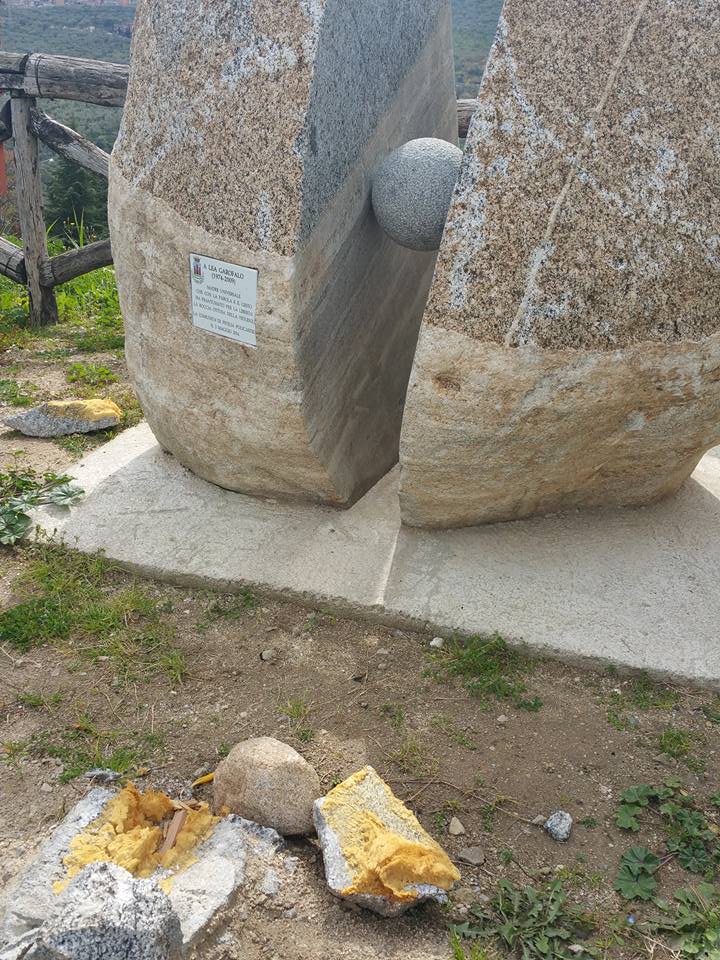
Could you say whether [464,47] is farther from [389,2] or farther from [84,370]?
[389,2]

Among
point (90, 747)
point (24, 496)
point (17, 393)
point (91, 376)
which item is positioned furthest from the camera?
point (91, 376)

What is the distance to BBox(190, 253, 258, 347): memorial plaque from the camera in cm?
Answer: 308

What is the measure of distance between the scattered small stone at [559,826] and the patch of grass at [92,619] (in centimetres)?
131

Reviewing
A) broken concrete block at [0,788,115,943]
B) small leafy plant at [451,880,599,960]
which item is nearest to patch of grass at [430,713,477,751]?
small leafy plant at [451,880,599,960]

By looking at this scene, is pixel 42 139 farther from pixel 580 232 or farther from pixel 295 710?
pixel 295 710

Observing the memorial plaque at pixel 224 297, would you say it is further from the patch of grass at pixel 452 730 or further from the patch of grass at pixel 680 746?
the patch of grass at pixel 680 746

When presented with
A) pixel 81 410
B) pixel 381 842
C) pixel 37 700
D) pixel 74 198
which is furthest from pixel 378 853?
pixel 74 198

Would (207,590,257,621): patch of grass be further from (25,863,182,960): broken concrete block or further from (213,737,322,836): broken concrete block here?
(25,863,182,960): broken concrete block

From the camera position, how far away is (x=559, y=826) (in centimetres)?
251

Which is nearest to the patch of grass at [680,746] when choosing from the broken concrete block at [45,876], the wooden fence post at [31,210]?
the broken concrete block at [45,876]

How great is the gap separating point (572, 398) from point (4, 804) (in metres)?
2.11

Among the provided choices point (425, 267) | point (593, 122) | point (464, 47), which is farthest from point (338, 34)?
point (464, 47)

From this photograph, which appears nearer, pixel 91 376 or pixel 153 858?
pixel 153 858

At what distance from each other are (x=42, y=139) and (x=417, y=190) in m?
3.98
